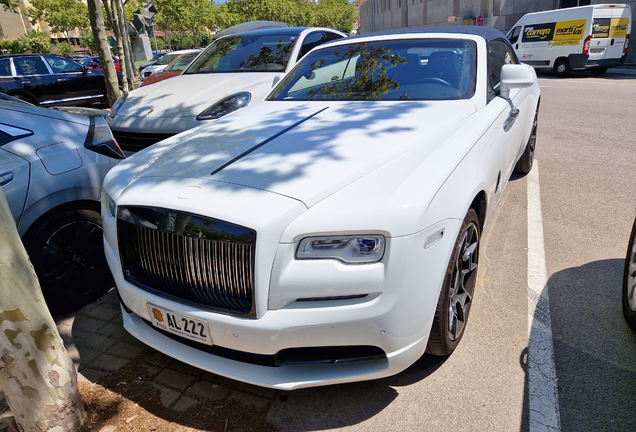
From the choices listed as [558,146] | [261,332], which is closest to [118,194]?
[261,332]

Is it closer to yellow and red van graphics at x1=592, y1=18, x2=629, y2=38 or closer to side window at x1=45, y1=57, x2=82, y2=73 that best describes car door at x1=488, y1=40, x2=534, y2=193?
side window at x1=45, y1=57, x2=82, y2=73

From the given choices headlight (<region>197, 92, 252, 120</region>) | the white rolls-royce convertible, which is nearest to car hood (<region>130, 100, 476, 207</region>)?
the white rolls-royce convertible

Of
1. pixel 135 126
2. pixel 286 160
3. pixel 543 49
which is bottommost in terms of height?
pixel 543 49

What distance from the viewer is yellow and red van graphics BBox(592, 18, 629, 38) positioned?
56.8 ft

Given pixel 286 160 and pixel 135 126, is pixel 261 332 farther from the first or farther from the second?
pixel 135 126

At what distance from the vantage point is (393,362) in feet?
7.20

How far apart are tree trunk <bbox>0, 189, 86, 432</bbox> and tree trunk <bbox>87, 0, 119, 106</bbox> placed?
7430mm

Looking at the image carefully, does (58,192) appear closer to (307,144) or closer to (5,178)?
(5,178)

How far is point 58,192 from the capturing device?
319 cm

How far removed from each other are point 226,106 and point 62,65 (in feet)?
31.8

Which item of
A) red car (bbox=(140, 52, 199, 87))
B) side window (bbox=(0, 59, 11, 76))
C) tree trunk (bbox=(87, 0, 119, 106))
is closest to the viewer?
red car (bbox=(140, 52, 199, 87))

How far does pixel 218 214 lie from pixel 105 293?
2018 mm

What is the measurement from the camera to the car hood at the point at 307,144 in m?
2.34

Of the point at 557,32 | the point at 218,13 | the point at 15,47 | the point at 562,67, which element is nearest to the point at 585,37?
the point at 557,32
